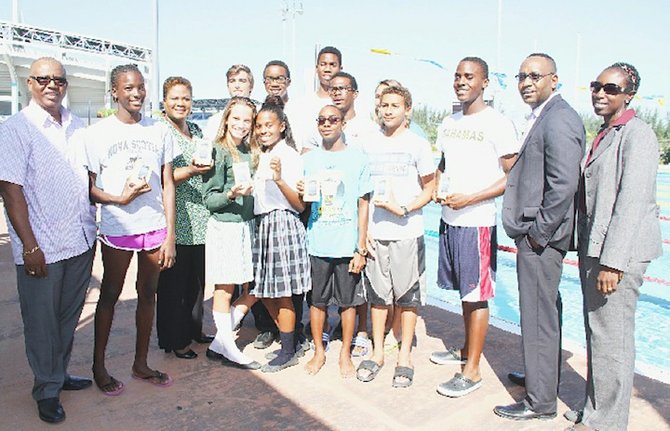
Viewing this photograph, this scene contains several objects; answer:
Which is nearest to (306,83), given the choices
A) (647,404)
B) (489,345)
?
(489,345)

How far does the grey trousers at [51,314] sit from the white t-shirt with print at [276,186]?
1.16 metres

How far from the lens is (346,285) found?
12.7ft

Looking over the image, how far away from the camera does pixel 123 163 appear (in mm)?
3379

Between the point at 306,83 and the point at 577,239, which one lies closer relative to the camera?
the point at 577,239

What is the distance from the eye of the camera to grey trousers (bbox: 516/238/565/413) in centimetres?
321

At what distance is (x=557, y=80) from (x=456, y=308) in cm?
273

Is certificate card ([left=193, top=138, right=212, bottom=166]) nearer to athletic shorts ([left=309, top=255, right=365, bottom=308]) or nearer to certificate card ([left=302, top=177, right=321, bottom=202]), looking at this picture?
certificate card ([left=302, top=177, right=321, bottom=202])

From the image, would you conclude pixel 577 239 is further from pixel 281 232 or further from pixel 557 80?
pixel 281 232

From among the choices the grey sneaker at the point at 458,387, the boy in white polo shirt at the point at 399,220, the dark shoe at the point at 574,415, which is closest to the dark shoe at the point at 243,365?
the boy in white polo shirt at the point at 399,220

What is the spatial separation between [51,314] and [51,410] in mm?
560

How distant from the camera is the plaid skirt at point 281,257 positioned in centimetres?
385

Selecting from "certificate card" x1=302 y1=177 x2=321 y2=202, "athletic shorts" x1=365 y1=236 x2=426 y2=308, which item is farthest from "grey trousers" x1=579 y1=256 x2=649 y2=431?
"certificate card" x1=302 y1=177 x2=321 y2=202

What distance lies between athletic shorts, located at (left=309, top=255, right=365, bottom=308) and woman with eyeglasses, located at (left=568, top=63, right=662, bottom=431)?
151 centimetres

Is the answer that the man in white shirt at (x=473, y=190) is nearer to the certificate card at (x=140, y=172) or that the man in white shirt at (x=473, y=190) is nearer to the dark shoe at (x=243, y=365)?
the dark shoe at (x=243, y=365)
